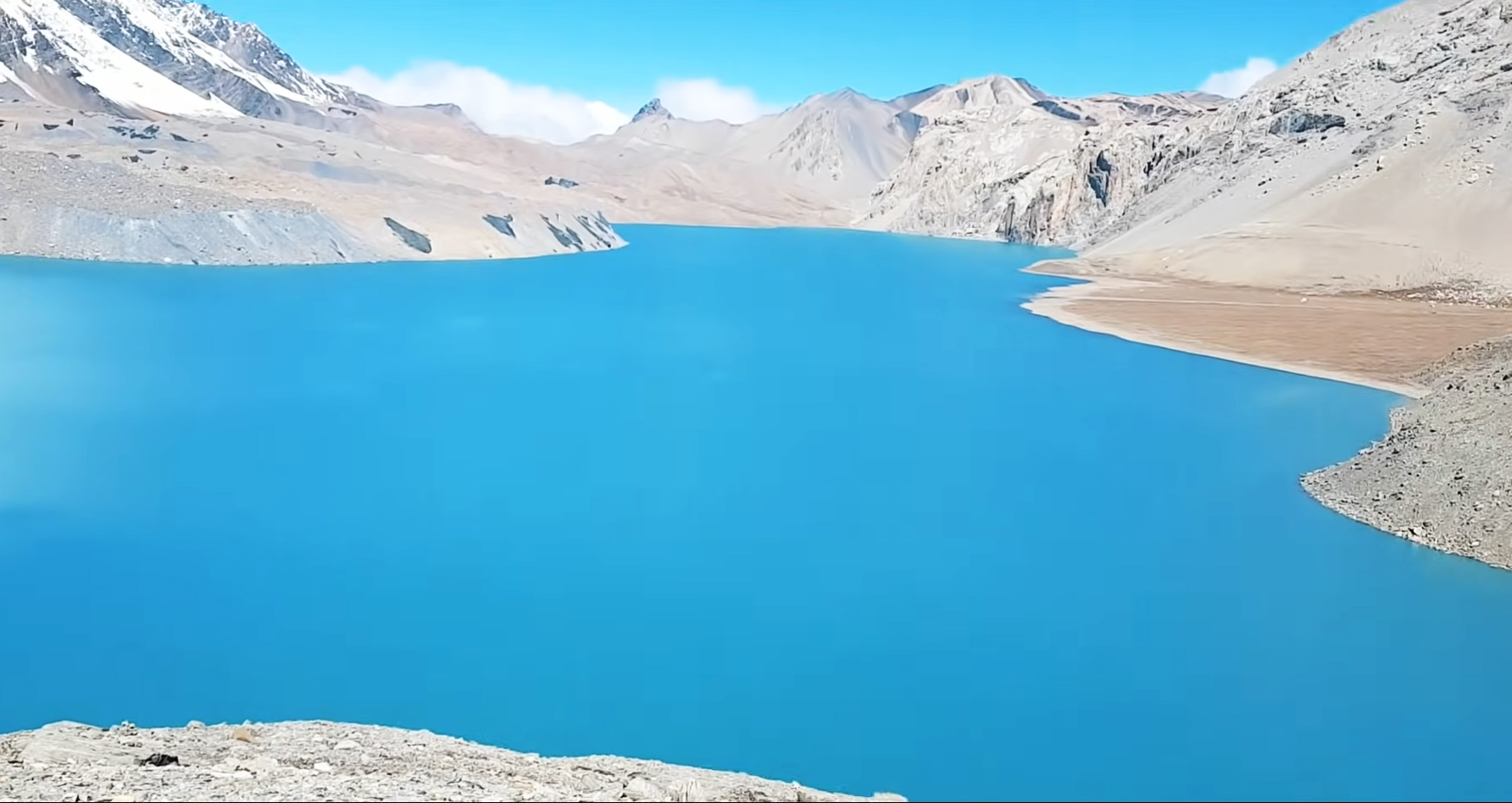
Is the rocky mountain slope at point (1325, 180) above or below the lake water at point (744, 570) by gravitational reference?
above

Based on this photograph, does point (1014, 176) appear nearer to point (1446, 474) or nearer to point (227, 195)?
point (227, 195)

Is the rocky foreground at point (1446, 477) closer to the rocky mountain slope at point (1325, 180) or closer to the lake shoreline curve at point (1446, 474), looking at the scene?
the lake shoreline curve at point (1446, 474)

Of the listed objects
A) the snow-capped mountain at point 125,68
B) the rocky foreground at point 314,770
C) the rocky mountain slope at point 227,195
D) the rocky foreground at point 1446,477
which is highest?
the snow-capped mountain at point 125,68

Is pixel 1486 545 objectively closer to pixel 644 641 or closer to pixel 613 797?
pixel 644 641

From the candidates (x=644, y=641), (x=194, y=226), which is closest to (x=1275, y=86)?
(x=194, y=226)

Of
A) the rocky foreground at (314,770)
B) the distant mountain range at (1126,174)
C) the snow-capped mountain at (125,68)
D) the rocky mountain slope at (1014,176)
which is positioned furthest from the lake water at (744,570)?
the snow-capped mountain at (125,68)

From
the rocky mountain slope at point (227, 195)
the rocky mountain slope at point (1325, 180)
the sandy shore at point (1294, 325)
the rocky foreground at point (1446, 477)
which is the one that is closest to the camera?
the rocky foreground at point (1446, 477)

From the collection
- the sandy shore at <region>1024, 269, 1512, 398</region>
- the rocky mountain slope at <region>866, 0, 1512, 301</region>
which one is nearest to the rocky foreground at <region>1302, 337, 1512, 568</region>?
the sandy shore at <region>1024, 269, 1512, 398</region>

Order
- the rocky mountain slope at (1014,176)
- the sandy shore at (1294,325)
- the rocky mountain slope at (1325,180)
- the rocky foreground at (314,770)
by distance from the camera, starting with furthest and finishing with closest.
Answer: the rocky mountain slope at (1014,176)
the rocky mountain slope at (1325,180)
the sandy shore at (1294,325)
the rocky foreground at (314,770)
